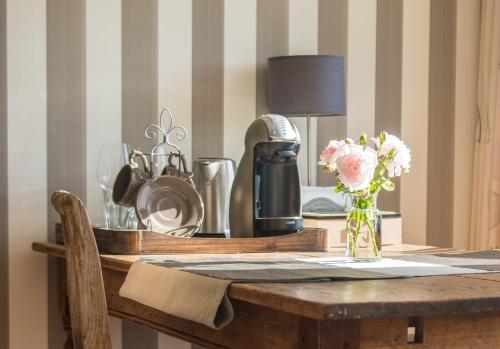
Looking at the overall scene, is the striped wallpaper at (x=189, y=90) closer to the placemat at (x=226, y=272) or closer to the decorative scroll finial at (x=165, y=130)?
the decorative scroll finial at (x=165, y=130)

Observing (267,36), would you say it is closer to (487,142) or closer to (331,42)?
(331,42)

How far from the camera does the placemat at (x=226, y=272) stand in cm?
175

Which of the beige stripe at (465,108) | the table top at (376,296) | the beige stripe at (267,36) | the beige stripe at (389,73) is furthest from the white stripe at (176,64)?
the table top at (376,296)

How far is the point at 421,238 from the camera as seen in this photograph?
3670 millimetres

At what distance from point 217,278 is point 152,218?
79 centimetres

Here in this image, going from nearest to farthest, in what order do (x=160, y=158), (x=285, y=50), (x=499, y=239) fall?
(x=160, y=158), (x=285, y=50), (x=499, y=239)

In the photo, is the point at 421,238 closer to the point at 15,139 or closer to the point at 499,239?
the point at 499,239

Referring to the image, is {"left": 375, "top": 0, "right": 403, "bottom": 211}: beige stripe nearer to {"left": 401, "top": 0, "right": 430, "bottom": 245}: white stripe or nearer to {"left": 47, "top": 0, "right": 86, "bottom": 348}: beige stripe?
{"left": 401, "top": 0, "right": 430, "bottom": 245}: white stripe

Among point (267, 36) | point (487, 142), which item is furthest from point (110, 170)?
point (487, 142)

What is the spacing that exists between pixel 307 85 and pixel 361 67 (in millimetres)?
561

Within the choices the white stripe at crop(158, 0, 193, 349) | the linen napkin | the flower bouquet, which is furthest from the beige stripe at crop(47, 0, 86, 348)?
the flower bouquet

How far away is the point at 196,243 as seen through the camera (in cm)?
248

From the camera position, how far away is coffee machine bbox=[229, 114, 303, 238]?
2.62 m

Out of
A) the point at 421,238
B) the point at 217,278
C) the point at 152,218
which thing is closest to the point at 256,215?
the point at 152,218
